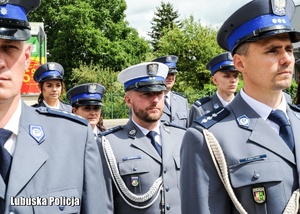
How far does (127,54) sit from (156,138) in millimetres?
33359

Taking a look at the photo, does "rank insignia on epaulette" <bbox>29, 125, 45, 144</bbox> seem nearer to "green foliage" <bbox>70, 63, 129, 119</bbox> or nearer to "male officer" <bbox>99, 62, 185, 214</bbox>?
"male officer" <bbox>99, 62, 185, 214</bbox>

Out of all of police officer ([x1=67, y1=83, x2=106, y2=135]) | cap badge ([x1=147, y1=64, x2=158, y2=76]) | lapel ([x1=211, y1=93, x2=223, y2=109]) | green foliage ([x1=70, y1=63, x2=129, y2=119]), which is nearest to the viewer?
cap badge ([x1=147, y1=64, x2=158, y2=76])

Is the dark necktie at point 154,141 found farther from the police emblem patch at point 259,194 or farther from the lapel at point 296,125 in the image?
the police emblem patch at point 259,194

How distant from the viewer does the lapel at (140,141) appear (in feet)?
12.6

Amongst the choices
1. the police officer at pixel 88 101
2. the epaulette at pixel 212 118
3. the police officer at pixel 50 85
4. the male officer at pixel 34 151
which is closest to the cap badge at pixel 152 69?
the police officer at pixel 88 101

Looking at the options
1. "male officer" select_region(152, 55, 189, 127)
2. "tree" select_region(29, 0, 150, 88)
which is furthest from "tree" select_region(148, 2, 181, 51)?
"male officer" select_region(152, 55, 189, 127)

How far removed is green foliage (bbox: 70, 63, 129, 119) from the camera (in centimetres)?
2239

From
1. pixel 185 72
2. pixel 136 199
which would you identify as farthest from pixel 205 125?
pixel 185 72

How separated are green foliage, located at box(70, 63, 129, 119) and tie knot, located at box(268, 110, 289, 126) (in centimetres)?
1990

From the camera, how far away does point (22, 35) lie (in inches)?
81.5

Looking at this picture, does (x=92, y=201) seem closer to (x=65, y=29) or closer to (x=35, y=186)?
(x=35, y=186)

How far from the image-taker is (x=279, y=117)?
2463 millimetres

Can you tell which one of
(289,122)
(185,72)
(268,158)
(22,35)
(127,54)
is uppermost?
(127,54)

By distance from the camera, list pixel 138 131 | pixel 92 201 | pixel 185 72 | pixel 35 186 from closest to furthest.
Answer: pixel 35 186, pixel 92 201, pixel 138 131, pixel 185 72
